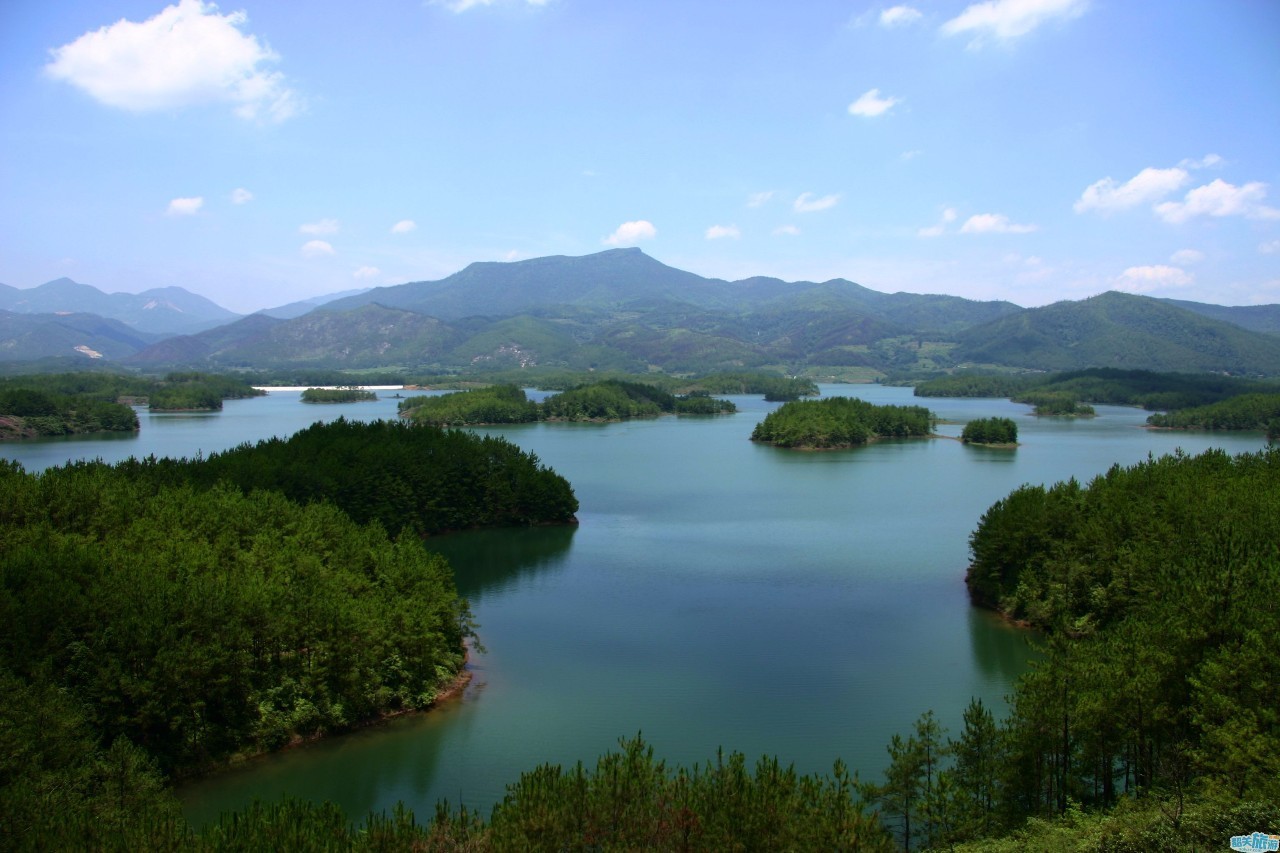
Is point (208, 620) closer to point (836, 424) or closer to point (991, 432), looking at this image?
point (836, 424)

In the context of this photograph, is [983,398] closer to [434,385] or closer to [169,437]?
[434,385]

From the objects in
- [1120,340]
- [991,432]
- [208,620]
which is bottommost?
[208,620]

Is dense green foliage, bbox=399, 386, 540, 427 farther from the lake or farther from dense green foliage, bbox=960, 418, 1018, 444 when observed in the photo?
dense green foliage, bbox=960, 418, 1018, 444

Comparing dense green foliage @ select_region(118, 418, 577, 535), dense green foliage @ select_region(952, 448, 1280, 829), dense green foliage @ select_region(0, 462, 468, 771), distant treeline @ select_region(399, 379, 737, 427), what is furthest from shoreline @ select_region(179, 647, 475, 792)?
distant treeline @ select_region(399, 379, 737, 427)

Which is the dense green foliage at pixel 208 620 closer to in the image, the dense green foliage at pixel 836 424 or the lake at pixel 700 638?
the lake at pixel 700 638

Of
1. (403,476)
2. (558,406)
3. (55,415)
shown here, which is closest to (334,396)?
(558,406)

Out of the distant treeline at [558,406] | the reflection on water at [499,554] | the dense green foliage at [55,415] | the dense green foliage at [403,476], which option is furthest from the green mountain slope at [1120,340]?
the reflection on water at [499,554]
